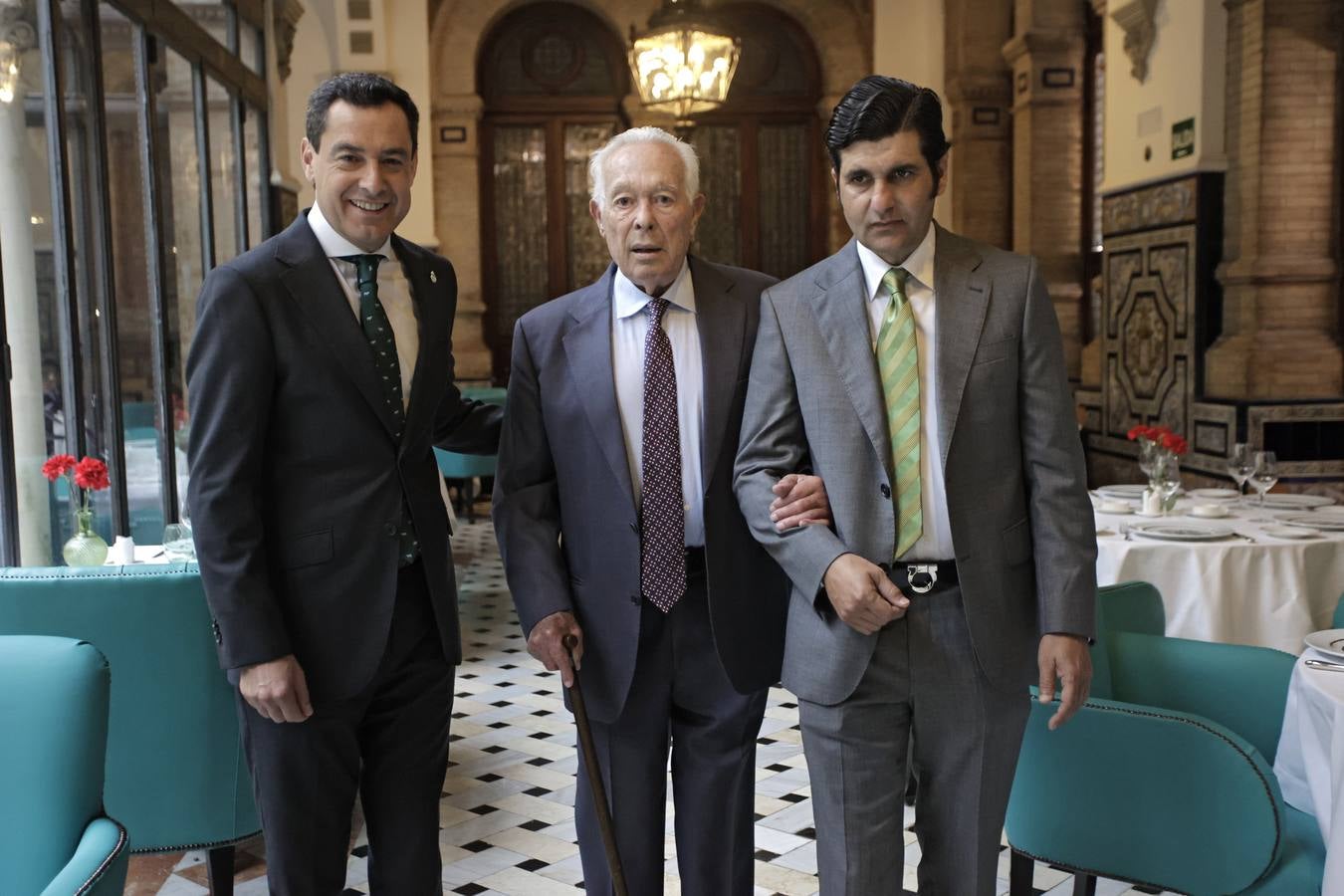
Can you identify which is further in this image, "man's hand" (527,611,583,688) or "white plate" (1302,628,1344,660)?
"white plate" (1302,628,1344,660)

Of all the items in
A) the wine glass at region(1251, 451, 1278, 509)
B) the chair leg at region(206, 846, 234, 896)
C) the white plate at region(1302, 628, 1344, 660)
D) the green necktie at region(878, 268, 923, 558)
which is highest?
the green necktie at region(878, 268, 923, 558)

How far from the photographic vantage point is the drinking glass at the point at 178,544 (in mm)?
3990

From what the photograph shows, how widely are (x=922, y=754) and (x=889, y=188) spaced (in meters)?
0.90

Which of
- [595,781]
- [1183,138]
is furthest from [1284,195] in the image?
[595,781]

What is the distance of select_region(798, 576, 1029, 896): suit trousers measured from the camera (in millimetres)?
2004

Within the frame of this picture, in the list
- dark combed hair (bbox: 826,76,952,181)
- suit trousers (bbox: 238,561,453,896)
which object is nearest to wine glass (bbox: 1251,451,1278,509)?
dark combed hair (bbox: 826,76,952,181)

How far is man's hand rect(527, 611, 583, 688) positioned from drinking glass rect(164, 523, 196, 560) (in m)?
2.04

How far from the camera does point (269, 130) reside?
895cm

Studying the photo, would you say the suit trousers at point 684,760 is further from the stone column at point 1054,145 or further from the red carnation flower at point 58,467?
the stone column at point 1054,145

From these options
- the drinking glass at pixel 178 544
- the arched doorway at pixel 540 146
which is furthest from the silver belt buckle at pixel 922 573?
the arched doorway at pixel 540 146

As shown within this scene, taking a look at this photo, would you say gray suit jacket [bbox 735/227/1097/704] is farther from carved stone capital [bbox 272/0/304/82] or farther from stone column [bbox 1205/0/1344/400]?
carved stone capital [bbox 272/0/304/82]

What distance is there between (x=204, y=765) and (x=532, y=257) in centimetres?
965

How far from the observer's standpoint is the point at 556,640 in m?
2.30

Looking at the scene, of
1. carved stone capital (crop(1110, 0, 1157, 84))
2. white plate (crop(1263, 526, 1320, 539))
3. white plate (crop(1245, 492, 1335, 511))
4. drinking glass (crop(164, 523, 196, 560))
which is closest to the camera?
drinking glass (crop(164, 523, 196, 560))
